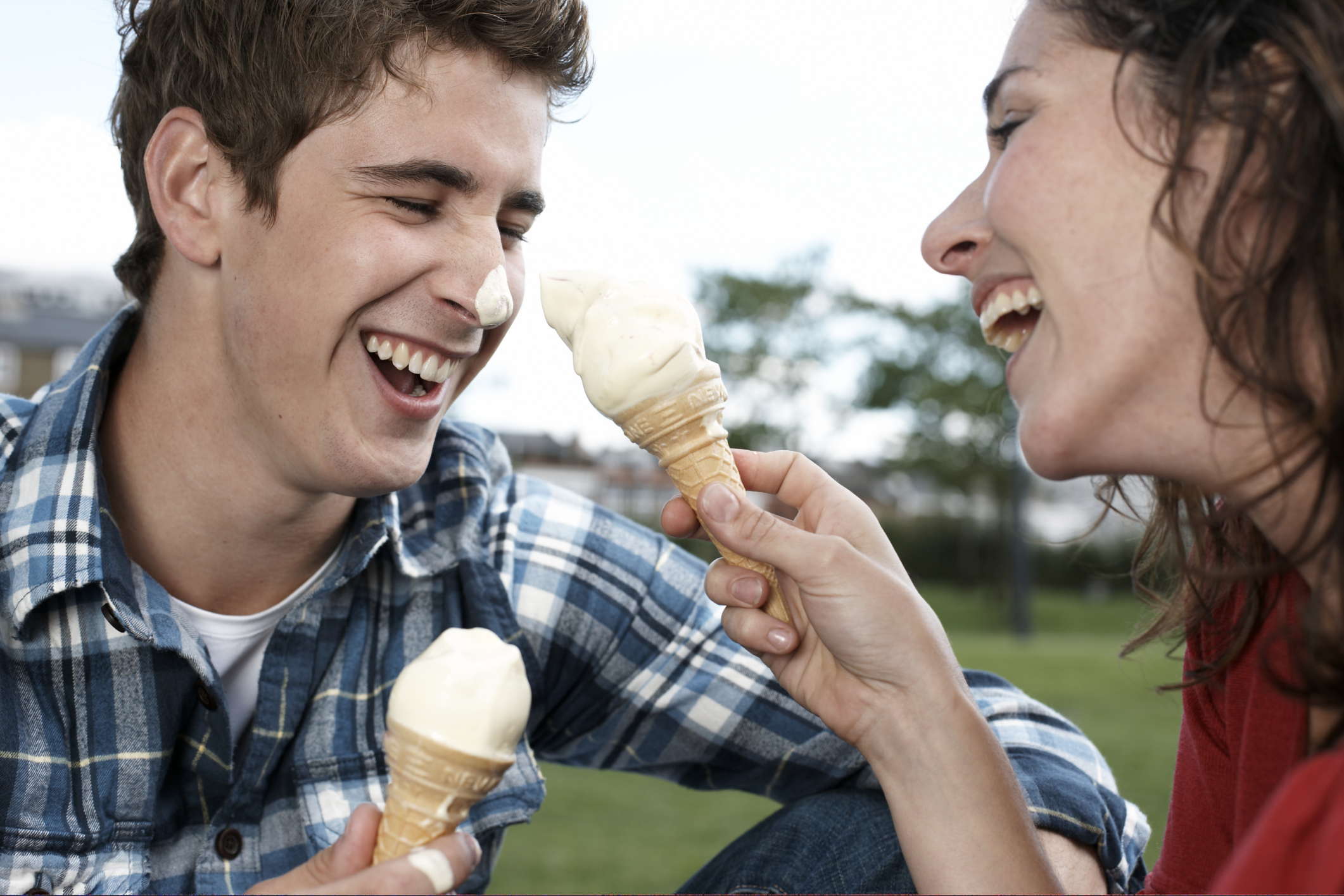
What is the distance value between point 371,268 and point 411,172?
10.6 inches

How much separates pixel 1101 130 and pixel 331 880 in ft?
6.36

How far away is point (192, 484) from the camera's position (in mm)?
2881

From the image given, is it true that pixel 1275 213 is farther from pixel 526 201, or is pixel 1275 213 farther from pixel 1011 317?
pixel 526 201

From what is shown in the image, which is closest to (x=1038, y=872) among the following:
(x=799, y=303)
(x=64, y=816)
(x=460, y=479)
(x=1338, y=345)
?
(x=1338, y=345)

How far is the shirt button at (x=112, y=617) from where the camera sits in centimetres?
253

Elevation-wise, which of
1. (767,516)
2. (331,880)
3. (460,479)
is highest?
(767,516)

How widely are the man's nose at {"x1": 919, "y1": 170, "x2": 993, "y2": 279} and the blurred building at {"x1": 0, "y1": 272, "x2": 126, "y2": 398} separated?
39.4 m

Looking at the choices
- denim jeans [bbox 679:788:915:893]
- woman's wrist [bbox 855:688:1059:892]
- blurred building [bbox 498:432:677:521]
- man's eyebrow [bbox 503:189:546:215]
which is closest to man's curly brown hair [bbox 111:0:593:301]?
man's eyebrow [bbox 503:189:546:215]

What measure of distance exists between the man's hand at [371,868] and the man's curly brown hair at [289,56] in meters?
1.69

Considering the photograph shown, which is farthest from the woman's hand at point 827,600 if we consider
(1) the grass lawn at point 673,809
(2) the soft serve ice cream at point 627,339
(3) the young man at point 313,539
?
(1) the grass lawn at point 673,809

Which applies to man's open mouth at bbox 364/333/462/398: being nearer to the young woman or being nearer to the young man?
the young man

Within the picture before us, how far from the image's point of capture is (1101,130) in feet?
5.99

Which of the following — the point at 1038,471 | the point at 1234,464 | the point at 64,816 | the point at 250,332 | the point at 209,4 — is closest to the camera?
the point at 1234,464

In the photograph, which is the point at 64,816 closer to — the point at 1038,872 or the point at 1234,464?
the point at 1038,872
